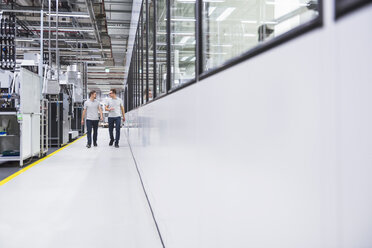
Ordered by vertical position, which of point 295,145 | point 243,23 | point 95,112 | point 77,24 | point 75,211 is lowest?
point 75,211

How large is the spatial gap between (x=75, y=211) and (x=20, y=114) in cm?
252

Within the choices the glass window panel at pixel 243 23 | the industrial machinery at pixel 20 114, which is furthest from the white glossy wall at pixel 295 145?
the industrial machinery at pixel 20 114

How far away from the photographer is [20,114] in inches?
176

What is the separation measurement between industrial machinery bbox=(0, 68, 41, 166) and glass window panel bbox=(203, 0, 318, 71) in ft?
10.5

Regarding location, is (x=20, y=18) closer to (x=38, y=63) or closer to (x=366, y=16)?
(x=38, y=63)

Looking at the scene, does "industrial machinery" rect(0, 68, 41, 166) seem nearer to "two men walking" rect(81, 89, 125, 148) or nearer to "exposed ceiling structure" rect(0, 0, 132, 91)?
"exposed ceiling structure" rect(0, 0, 132, 91)

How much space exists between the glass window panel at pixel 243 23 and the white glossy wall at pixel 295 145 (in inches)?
3.1

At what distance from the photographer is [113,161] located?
5422 mm

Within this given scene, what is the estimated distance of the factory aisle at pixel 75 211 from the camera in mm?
2041

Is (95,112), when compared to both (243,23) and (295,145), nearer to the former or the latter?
(243,23)

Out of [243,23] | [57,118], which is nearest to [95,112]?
[57,118]

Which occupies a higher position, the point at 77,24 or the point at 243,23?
the point at 77,24

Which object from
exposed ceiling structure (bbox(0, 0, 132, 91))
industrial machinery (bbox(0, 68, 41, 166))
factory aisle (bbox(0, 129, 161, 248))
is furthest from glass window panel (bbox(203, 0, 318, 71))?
exposed ceiling structure (bbox(0, 0, 132, 91))

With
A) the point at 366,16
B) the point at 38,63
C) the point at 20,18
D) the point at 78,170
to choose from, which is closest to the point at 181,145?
the point at 366,16
